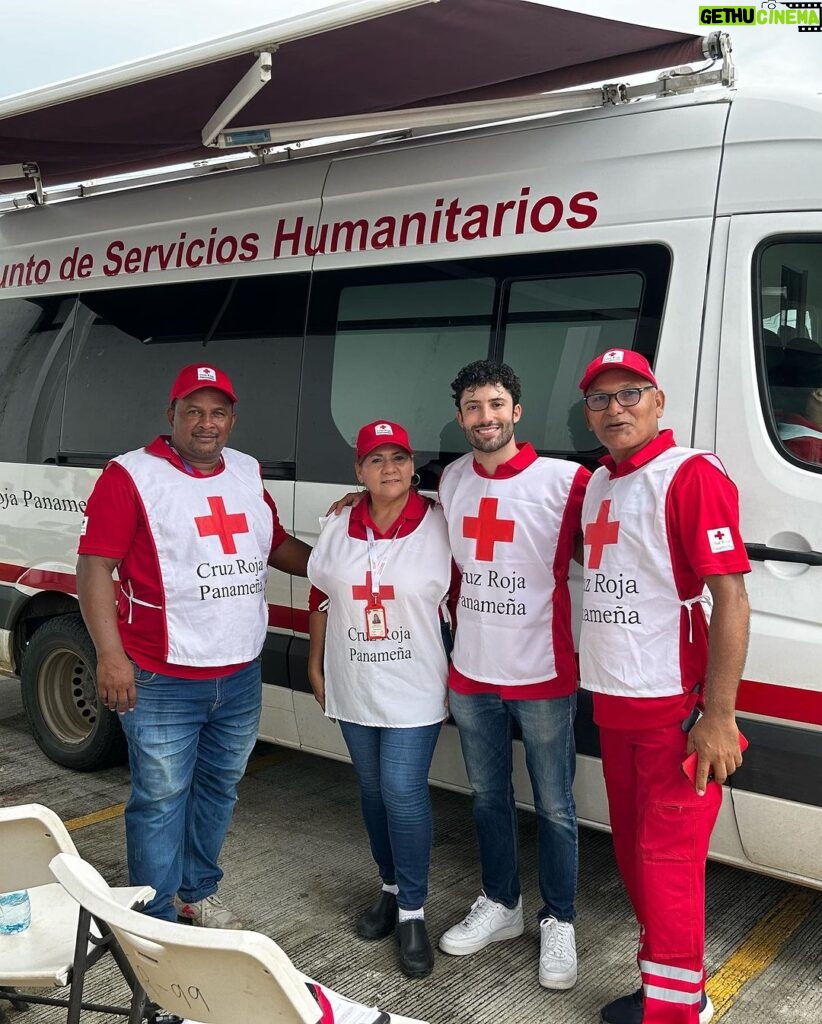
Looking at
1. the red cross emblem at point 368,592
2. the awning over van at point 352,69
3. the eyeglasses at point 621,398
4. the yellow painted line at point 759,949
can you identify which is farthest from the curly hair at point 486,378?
the yellow painted line at point 759,949

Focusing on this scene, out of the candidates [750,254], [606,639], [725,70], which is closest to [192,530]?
[606,639]

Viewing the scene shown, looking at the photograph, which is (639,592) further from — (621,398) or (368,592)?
(368,592)

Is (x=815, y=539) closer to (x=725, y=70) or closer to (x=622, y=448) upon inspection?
(x=622, y=448)

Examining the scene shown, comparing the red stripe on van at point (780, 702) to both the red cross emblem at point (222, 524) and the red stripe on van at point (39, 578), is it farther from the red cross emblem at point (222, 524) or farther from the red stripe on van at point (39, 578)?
the red stripe on van at point (39, 578)

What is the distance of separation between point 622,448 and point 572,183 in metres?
0.99

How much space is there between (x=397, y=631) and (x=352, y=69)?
5.56 ft

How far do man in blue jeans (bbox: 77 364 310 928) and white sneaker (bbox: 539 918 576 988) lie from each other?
108cm

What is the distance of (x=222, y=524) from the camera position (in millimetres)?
3018

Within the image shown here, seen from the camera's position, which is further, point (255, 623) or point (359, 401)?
point (359, 401)

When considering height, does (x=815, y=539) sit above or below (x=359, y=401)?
below

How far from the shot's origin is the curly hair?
2.82 metres

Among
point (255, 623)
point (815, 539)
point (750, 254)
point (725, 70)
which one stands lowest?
point (255, 623)

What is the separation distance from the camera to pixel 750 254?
112 inches

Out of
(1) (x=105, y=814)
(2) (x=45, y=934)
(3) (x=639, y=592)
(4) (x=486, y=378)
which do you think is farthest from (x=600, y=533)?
(1) (x=105, y=814)
